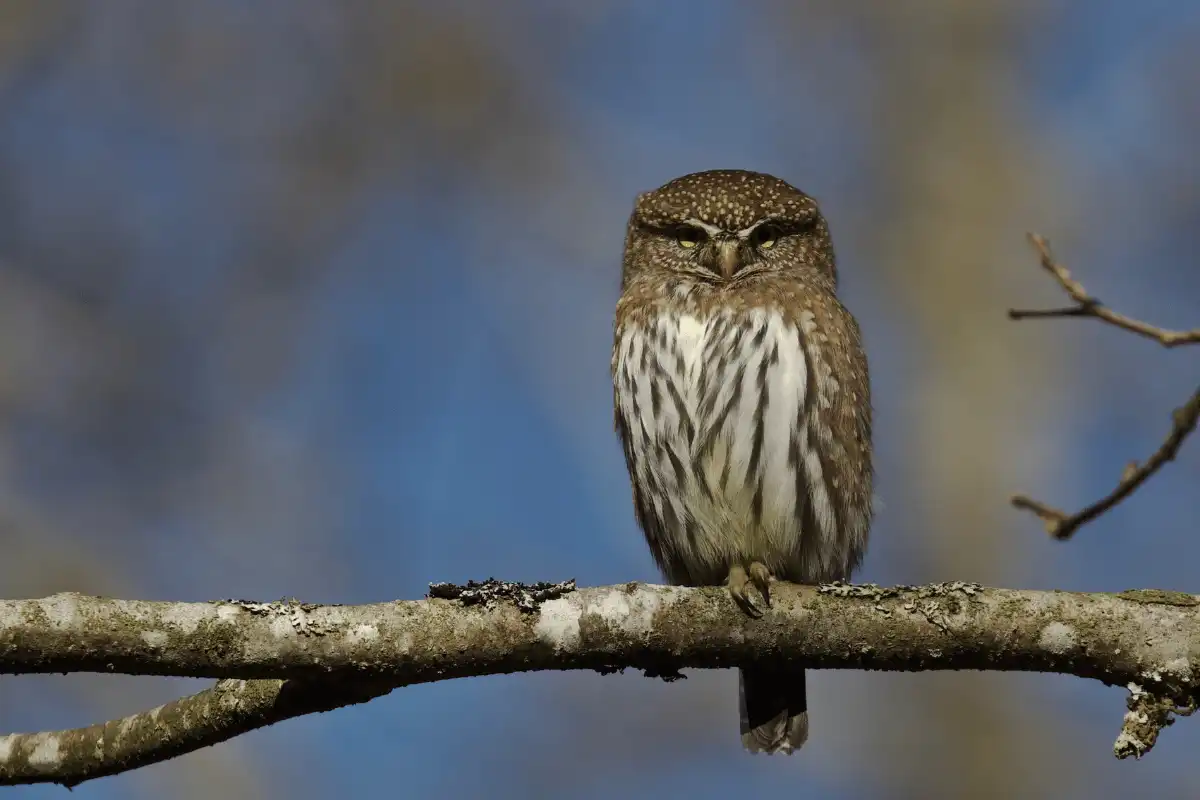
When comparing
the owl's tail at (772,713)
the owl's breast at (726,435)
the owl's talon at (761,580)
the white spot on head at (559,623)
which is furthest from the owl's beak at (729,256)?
the white spot on head at (559,623)

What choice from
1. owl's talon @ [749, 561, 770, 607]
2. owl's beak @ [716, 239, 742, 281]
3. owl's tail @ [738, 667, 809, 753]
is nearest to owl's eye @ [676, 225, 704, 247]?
owl's beak @ [716, 239, 742, 281]

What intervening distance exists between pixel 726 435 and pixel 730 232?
3.31 ft

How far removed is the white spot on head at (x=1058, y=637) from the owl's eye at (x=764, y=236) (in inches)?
83.5

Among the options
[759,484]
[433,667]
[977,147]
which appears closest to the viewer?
[433,667]

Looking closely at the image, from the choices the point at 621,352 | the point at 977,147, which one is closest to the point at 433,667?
the point at 621,352

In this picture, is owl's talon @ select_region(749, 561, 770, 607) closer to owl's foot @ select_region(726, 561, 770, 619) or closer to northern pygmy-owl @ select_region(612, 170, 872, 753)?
owl's foot @ select_region(726, 561, 770, 619)

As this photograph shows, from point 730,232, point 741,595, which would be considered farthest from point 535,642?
point 730,232

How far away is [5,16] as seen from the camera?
318 inches

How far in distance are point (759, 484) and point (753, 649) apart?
1.01m

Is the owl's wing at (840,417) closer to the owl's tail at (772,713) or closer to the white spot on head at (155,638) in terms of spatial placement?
the owl's tail at (772,713)

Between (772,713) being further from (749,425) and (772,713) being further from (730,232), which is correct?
(730,232)

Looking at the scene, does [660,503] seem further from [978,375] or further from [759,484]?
[978,375]

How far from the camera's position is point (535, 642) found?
10.8 feet

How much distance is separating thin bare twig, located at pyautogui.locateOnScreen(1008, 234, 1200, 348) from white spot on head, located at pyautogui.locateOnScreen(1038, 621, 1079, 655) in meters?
0.95
